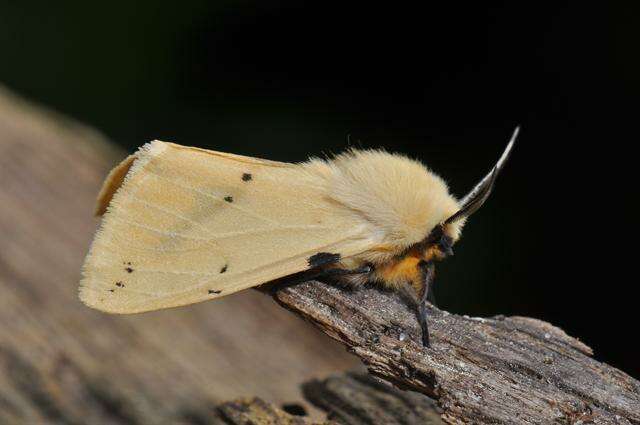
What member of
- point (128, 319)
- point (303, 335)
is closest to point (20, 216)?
point (128, 319)

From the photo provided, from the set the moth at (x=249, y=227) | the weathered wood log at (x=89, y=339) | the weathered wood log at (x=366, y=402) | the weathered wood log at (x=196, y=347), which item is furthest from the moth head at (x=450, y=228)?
the weathered wood log at (x=89, y=339)

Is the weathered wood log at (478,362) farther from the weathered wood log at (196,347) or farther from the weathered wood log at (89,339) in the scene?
the weathered wood log at (89,339)

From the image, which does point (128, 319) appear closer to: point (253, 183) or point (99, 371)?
point (99, 371)

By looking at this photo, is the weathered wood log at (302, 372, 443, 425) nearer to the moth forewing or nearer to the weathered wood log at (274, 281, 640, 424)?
the weathered wood log at (274, 281, 640, 424)

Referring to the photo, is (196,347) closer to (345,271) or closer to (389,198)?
(345,271)

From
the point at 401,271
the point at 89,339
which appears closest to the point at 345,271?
the point at 401,271

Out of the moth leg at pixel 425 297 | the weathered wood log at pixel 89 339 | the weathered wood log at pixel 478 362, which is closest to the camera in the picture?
the weathered wood log at pixel 478 362
